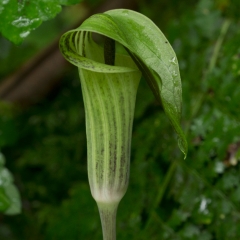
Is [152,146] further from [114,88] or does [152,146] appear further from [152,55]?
[152,55]

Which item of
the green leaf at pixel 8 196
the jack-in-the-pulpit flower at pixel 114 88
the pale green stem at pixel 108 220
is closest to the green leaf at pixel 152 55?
the jack-in-the-pulpit flower at pixel 114 88

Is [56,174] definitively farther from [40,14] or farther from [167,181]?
[40,14]

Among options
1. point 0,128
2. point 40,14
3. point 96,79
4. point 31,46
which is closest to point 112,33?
point 96,79

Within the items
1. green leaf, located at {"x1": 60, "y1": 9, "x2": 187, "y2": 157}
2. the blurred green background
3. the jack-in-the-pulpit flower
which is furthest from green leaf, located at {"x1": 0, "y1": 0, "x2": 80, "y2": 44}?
green leaf, located at {"x1": 60, "y1": 9, "x2": 187, "y2": 157}

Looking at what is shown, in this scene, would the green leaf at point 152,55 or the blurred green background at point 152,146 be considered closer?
the green leaf at point 152,55

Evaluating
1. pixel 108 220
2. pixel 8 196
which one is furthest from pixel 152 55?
pixel 8 196

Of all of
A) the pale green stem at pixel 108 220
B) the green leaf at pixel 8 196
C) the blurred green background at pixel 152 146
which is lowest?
the blurred green background at pixel 152 146

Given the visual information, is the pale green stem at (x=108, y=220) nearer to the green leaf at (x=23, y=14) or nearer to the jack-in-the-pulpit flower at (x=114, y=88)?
the jack-in-the-pulpit flower at (x=114, y=88)

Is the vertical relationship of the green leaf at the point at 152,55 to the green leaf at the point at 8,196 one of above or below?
above
